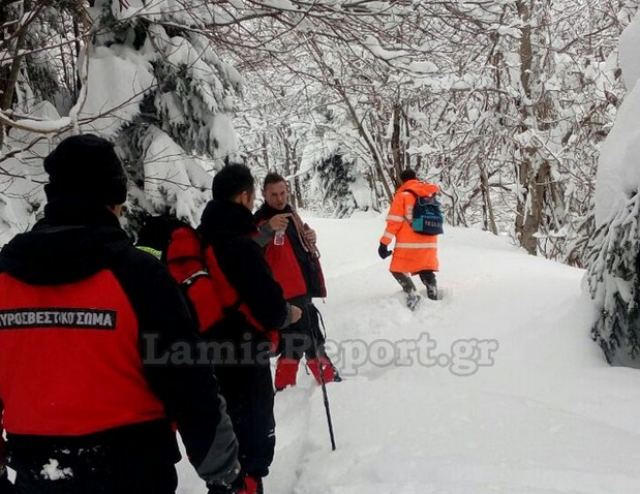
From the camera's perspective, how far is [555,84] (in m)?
11.5

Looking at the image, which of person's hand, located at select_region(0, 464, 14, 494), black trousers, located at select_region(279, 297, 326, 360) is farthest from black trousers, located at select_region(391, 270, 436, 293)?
person's hand, located at select_region(0, 464, 14, 494)

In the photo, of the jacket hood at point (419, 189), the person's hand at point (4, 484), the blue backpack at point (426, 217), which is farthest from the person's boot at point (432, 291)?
the person's hand at point (4, 484)

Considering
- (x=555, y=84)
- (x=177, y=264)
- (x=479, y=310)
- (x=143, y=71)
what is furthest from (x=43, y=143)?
(x=555, y=84)

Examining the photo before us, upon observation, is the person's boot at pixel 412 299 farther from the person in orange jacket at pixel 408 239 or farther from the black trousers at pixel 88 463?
the black trousers at pixel 88 463

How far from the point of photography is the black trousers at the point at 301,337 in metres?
4.32

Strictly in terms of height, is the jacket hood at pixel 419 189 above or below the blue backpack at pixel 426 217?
above

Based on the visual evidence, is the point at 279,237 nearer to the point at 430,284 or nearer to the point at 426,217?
the point at 426,217

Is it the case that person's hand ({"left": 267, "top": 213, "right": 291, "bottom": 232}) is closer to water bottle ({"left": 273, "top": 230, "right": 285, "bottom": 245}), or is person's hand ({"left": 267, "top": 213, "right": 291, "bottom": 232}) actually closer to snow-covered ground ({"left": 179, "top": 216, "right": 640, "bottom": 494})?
water bottle ({"left": 273, "top": 230, "right": 285, "bottom": 245})

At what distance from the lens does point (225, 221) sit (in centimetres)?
274

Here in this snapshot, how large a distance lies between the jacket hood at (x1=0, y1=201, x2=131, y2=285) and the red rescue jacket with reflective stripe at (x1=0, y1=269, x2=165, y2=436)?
4 cm

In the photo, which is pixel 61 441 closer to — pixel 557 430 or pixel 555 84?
pixel 557 430

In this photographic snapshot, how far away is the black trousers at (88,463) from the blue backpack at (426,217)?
5.06m

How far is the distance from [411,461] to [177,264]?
1687 mm

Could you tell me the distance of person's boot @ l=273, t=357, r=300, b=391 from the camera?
473 centimetres
